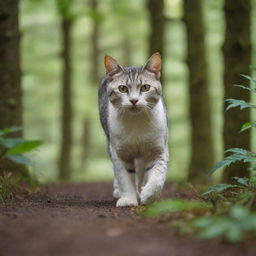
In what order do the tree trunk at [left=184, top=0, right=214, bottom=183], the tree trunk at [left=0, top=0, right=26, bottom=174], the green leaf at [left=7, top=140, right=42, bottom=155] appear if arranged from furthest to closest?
the tree trunk at [left=184, top=0, right=214, bottom=183] → the tree trunk at [left=0, top=0, right=26, bottom=174] → the green leaf at [left=7, top=140, right=42, bottom=155]

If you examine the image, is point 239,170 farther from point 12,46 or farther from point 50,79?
point 50,79

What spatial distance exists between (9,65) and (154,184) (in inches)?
146

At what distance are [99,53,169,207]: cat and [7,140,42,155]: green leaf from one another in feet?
4.21

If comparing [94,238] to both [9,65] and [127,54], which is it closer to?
[9,65]

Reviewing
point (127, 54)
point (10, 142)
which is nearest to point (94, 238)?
point (10, 142)

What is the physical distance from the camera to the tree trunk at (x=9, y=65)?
25.6 ft

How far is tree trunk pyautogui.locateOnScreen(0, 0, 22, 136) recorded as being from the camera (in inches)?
308

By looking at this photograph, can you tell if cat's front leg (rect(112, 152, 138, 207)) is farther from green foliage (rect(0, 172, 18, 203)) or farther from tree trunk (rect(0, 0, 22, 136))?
tree trunk (rect(0, 0, 22, 136))

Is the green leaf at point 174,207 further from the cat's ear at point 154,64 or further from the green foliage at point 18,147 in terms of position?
the green foliage at point 18,147

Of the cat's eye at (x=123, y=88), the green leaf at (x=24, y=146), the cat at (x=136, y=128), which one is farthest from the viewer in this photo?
the green leaf at (x=24, y=146)

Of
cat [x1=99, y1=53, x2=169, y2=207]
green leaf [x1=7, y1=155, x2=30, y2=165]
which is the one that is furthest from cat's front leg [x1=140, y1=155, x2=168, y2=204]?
green leaf [x1=7, y1=155, x2=30, y2=165]

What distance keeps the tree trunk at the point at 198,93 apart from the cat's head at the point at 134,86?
15.5 feet

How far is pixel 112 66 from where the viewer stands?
576 centimetres

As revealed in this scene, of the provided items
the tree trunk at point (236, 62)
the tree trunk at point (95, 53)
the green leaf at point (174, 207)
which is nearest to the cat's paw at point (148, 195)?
the green leaf at point (174, 207)
